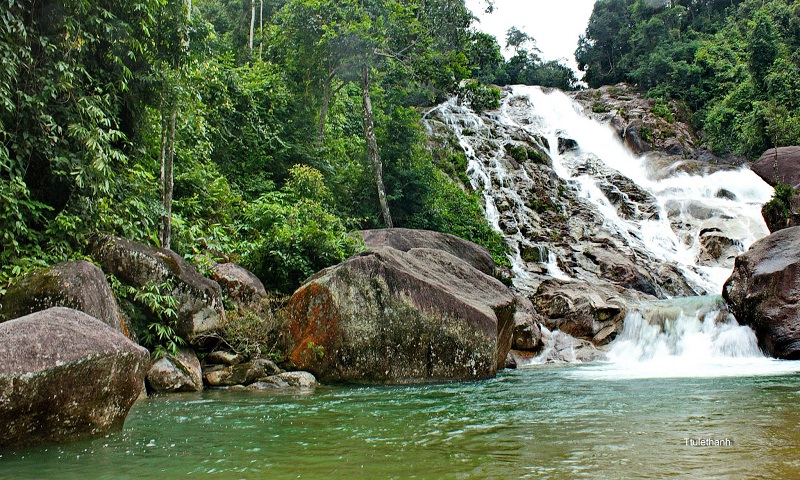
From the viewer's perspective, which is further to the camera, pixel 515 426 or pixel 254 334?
pixel 254 334

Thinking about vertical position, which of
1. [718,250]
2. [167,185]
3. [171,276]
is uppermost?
[167,185]

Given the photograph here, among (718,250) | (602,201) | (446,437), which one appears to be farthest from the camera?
(602,201)

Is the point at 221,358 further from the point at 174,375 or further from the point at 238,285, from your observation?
the point at 238,285

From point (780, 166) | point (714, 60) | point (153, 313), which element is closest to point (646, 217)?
point (780, 166)

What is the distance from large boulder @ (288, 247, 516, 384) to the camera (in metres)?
Result: 8.10

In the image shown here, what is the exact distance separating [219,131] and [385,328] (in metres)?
11.3

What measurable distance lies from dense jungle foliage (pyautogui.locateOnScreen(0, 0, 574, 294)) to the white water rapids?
2.69 m

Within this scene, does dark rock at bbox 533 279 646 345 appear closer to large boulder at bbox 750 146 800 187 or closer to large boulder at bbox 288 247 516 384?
large boulder at bbox 288 247 516 384

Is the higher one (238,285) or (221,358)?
(238,285)

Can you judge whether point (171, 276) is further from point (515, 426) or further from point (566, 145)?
point (566, 145)

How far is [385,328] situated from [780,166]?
25.4 meters

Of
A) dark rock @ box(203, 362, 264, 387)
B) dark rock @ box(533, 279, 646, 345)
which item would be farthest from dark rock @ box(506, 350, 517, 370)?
dark rock @ box(203, 362, 264, 387)

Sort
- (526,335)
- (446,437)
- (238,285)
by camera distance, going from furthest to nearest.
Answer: (526,335) → (238,285) → (446,437)

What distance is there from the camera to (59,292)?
5980 mm
